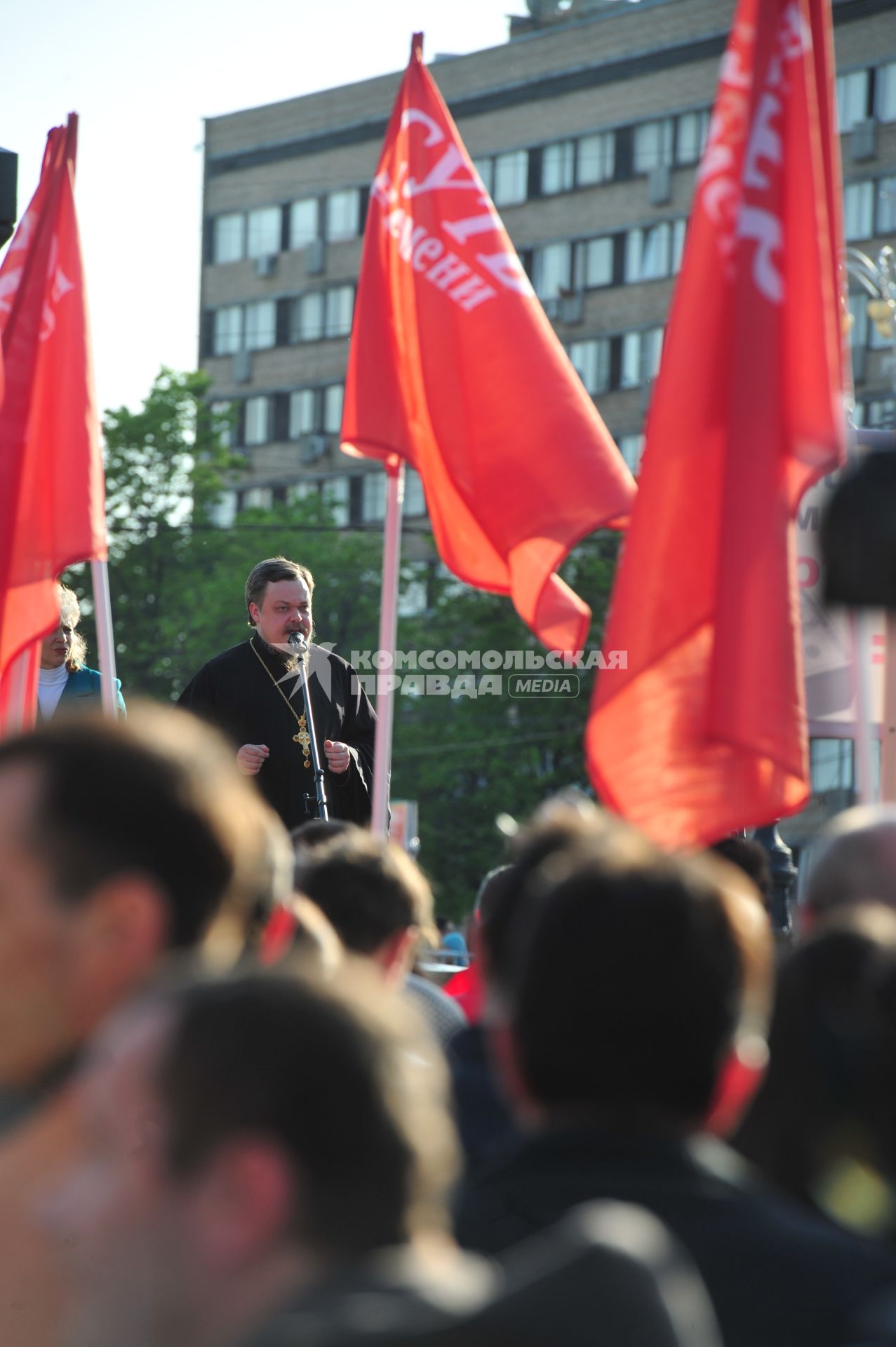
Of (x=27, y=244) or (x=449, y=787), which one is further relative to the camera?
(x=449, y=787)

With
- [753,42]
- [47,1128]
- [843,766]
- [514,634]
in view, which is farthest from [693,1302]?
[843,766]

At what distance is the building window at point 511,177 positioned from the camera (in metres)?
54.8

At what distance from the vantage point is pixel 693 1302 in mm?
1593

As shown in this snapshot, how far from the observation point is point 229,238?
200 ft

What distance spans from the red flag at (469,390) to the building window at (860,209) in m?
42.5

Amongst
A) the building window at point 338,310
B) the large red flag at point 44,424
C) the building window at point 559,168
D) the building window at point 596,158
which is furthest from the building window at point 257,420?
the large red flag at point 44,424

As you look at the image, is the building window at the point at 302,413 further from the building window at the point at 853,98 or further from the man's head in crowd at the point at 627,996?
the man's head in crowd at the point at 627,996

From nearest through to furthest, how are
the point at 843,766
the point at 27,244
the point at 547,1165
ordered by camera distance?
the point at 547,1165 → the point at 27,244 → the point at 843,766

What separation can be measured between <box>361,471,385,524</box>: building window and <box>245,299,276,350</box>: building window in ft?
19.5

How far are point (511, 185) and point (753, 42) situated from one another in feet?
167

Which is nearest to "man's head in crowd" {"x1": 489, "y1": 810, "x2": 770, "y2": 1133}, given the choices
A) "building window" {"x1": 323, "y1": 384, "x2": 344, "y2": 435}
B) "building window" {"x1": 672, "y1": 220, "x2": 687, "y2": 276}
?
"building window" {"x1": 672, "y1": 220, "x2": 687, "y2": 276}

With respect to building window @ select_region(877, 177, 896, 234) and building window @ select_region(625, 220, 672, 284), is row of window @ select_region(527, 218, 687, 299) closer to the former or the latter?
building window @ select_region(625, 220, 672, 284)

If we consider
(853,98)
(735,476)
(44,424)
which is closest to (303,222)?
(853,98)

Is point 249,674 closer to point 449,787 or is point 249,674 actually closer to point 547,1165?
point 547,1165
